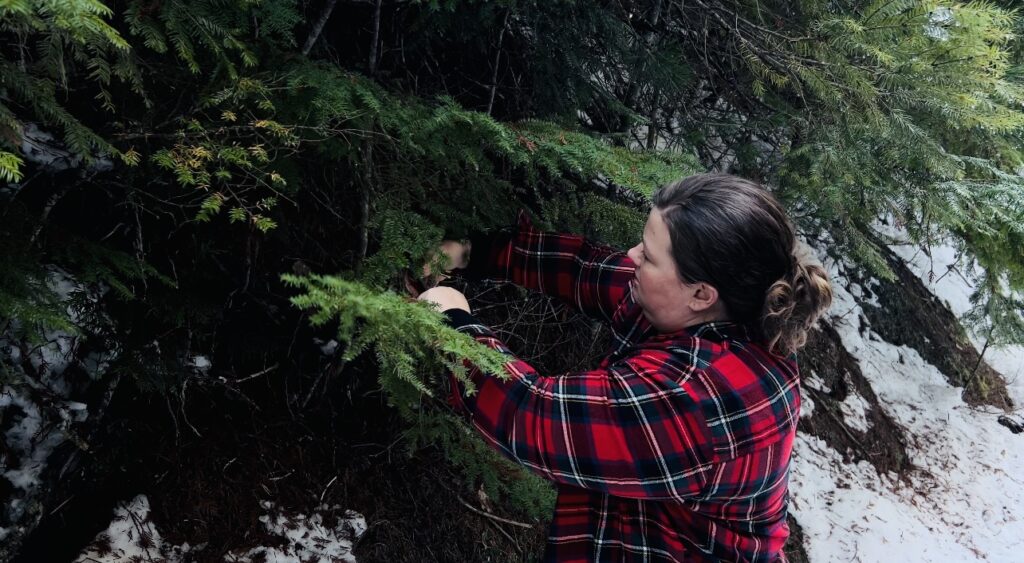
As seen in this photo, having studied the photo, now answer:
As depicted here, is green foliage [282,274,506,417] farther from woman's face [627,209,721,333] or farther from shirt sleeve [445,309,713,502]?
woman's face [627,209,721,333]

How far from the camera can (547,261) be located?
2975mm

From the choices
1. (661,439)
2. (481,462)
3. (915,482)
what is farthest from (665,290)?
(915,482)

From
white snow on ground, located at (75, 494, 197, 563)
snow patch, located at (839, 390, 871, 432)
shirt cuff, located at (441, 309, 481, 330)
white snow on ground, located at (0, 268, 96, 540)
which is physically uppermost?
shirt cuff, located at (441, 309, 481, 330)

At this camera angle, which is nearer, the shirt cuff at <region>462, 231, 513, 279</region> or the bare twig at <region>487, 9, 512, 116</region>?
the shirt cuff at <region>462, 231, 513, 279</region>

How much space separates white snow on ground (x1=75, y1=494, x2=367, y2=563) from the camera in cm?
260

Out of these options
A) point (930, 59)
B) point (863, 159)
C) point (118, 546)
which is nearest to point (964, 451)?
point (863, 159)

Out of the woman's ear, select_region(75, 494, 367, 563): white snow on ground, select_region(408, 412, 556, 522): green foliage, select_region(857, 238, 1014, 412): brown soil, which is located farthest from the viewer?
select_region(857, 238, 1014, 412): brown soil

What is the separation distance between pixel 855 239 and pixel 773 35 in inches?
64.3

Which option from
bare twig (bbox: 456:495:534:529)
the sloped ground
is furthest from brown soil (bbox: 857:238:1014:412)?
bare twig (bbox: 456:495:534:529)

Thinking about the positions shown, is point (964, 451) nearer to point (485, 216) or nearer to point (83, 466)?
point (485, 216)

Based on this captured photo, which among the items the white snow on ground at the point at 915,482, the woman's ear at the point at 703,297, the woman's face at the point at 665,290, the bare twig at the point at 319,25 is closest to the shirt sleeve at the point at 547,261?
the woman's face at the point at 665,290

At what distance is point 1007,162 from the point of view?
4289 millimetres

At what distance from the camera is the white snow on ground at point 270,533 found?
8.52 feet

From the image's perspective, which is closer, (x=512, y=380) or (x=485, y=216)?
(x=512, y=380)
